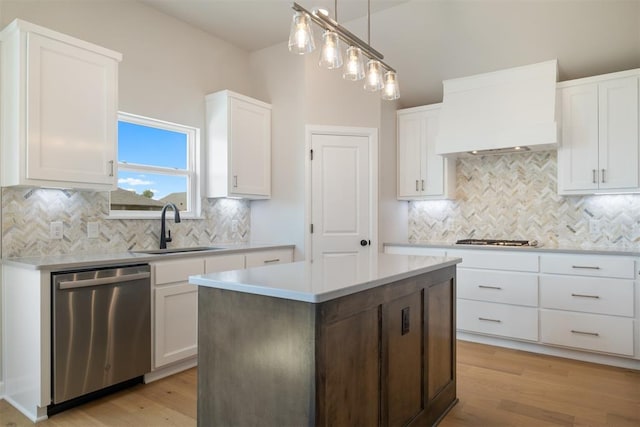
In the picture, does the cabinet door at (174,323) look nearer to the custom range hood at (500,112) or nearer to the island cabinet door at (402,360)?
the island cabinet door at (402,360)

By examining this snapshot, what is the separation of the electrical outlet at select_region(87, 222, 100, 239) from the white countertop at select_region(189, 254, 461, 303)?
69.1 inches

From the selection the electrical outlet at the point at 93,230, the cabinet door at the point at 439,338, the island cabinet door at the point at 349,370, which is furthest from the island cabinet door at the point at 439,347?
the electrical outlet at the point at 93,230

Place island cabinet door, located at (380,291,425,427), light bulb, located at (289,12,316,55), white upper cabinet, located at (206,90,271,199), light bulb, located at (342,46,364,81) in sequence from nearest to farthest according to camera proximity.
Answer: island cabinet door, located at (380,291,425,427) → light bulb, located at (289,12,316,55) → light bulb, located at (342,46,364,81) → white upper cabinet, located at (206,90,271,199)

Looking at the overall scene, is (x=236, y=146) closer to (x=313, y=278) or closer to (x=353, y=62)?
(x=353, y=62)

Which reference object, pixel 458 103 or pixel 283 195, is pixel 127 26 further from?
pixel 458 103

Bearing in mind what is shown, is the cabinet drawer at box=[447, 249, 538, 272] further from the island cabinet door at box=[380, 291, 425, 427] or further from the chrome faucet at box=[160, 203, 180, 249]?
the chrome faucet at box=[160, 203, 180, 249]

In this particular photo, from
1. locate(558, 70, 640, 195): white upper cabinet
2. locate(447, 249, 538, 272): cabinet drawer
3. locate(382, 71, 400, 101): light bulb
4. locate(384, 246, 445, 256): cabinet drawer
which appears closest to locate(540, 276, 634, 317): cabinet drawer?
locate(447, 249, 538, 272): cabinet drawer

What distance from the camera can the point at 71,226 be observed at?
300 cm

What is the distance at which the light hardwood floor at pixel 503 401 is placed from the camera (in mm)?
2410

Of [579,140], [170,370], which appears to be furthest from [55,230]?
[579,140]

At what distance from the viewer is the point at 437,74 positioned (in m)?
4.35

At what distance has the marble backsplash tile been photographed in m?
2.73

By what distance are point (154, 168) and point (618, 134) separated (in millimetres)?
4154

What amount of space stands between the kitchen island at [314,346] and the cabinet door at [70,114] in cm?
155
